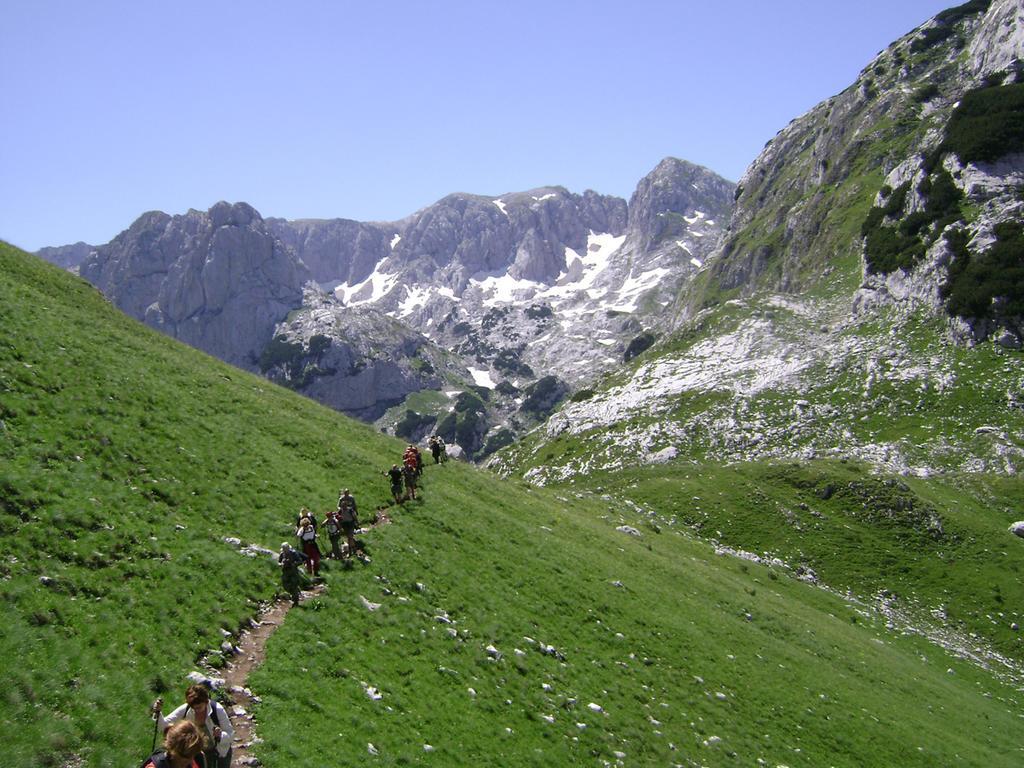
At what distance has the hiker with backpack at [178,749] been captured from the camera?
9.93m

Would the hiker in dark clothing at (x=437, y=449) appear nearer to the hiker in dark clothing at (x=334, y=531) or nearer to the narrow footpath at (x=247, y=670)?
the hiker in dark clothing at (x=334, y=531)

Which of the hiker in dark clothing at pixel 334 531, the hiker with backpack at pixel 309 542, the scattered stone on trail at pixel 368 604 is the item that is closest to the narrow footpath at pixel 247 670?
the hiker with backpack at pixel 309 542

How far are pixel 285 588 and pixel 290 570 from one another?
85 cm

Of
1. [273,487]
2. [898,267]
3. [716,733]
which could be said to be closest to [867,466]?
[898,267]

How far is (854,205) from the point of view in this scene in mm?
133500

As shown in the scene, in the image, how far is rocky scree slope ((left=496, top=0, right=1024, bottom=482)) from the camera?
77.1 metres

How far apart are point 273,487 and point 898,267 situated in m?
101

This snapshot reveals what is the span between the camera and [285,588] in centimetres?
2147

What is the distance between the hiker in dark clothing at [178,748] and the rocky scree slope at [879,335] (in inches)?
3075

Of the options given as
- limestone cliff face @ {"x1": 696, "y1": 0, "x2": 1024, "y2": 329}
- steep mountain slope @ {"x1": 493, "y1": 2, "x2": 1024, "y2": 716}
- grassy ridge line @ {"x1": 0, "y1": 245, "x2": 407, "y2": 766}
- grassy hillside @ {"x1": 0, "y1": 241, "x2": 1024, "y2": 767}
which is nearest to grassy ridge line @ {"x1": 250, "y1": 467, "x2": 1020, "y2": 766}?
grassy hillside @ {"x1": 0, "y1": 241, "x2": 1024, "y2": 767}

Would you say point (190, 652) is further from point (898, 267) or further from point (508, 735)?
point (898, 267)

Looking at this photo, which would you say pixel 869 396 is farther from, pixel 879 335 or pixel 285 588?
pixel 285 588

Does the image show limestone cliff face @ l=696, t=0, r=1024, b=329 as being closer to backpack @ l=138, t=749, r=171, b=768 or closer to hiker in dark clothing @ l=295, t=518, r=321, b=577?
hiker in dark clothing @ l=295, t=518, r=321, b=577

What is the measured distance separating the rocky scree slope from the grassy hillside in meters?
38.4
